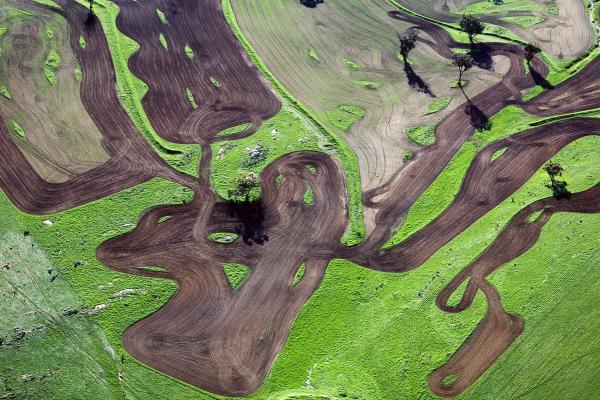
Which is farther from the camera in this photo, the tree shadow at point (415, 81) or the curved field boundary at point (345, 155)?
the tree shadow at point (415, 81)

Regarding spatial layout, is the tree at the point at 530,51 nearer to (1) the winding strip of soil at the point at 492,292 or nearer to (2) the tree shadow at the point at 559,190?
(2) the tree shadow at the point at 559,190

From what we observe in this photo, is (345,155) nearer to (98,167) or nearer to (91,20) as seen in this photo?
(98,167)

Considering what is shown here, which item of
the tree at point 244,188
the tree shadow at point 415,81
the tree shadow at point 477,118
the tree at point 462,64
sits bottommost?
the tree at point 244,188

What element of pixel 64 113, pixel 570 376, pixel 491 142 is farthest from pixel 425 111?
pixel 64 113

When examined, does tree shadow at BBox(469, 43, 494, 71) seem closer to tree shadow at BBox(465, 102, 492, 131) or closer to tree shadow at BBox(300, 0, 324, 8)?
tree shadow at BBox(465, 102, 492, 131)

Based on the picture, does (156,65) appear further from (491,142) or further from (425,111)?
(491,142)

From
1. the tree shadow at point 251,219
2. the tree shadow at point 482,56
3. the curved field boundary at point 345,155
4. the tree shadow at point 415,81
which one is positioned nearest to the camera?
the tree shadow at point 251,219

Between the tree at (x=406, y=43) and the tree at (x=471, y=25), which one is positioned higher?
the tree at (x=471, y=25)

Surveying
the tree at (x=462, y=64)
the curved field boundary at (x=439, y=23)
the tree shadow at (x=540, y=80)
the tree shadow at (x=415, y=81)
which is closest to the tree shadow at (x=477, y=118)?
the tree at (x=462, y=64)
